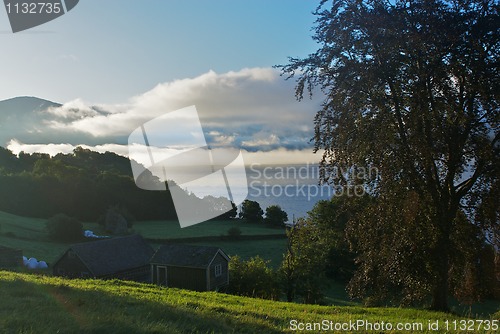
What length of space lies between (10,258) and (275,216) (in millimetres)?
50996

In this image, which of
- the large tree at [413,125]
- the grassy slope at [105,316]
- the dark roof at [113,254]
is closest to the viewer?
the grassy slope at [105,316]

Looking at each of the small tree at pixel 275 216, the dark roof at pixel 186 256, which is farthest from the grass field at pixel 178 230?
the dark roof at pixel 186 256

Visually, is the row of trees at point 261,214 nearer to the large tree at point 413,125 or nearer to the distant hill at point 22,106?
the large tree at point 413,125

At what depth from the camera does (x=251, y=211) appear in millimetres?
81625

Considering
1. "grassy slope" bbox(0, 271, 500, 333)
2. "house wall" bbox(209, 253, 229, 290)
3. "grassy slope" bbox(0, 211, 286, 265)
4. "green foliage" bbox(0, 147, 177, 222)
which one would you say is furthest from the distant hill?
"grassy slope" bbox(0, 271, 500, 333)

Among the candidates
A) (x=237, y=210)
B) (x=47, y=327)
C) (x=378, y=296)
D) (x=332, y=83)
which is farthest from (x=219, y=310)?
(x=237, y=210)

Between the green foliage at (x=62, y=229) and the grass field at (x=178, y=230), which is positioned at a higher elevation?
the green foliage at (x=62, y=229)

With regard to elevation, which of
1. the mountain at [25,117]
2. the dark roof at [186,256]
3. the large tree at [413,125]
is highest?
the mountain at [25,117]

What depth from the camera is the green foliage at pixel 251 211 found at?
267 feet

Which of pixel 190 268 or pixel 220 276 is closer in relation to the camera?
pixel 190 268

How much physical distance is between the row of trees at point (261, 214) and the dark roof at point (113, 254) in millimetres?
38743

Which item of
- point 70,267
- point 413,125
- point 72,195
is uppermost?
point 413,125

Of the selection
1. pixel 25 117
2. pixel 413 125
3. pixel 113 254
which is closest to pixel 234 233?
pixel 113 254

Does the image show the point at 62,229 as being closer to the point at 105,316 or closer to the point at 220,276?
the point at 220,276
